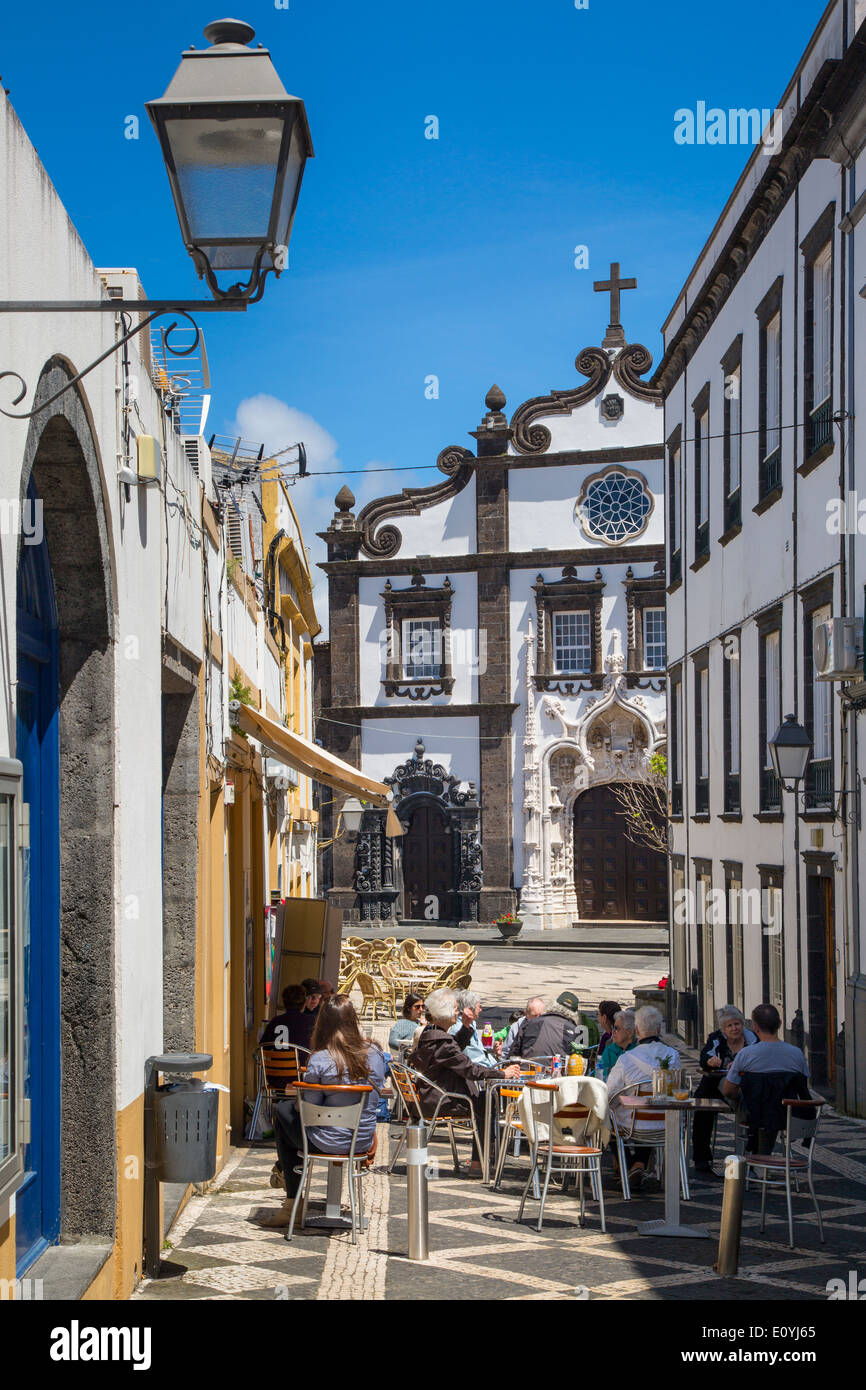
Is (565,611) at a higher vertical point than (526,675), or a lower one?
higher

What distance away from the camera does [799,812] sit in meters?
15.9

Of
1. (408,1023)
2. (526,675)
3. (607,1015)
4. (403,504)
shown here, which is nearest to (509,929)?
(526,675)

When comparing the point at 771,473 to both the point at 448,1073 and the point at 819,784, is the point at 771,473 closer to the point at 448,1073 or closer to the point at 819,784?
the point at 819,784

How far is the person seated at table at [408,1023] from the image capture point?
13.4 metres

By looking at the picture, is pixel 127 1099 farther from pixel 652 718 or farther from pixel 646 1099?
pixel 652 718

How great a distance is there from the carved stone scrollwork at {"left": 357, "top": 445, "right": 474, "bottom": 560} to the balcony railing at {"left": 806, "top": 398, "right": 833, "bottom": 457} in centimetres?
2569

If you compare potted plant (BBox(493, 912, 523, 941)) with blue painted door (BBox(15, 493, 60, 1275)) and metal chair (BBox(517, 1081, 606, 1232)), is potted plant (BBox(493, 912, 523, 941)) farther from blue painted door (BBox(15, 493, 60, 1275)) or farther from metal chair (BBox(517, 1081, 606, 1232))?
blue painted door (BBox(15, 493, 60, 1275))

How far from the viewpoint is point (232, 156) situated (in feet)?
14.2

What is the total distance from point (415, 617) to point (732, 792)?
22184 mm

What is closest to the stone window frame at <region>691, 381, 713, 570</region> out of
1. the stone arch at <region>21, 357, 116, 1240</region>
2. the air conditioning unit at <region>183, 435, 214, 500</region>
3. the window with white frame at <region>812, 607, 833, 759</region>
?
the window with white frame at <region>812, 607, 833, 759</region>

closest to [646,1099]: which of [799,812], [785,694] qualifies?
[799,812]

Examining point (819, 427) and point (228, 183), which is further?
point (819, 427)

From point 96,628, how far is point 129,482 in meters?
0.85

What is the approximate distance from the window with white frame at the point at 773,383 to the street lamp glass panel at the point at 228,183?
545 inches
